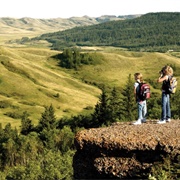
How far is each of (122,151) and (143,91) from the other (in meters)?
5.49

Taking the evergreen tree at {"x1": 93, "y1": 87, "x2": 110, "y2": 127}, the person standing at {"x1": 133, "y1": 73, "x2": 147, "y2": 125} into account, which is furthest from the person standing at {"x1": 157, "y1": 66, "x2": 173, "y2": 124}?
the evergreen tree at {"x1": 93, "y1": 87, "x2": 110, "y2": 127}

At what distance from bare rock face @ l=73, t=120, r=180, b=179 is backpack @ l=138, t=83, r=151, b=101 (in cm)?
357

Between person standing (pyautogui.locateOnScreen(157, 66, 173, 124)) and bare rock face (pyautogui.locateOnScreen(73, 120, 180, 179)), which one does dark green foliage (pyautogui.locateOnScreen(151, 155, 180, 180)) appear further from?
person standing (pyautogui.locateOnScreen(157, 66, 173, 124))

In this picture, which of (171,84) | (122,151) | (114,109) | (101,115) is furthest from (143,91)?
(114,109)

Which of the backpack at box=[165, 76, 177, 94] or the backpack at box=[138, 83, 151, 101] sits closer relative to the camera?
the backpack at box=[165, 76, 177, 94]

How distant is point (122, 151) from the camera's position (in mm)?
17125

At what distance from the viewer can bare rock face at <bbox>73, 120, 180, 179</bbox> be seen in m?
16.7

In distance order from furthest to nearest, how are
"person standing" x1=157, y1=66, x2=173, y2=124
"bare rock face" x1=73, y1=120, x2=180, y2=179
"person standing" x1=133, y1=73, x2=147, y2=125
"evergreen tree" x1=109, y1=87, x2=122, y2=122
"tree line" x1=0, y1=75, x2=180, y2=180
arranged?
"evergreen tree" x1=109, y1=87, x2=122, y2=122, "tree line" x1=0, y1=75, x2=180, y2=180, "person standing" x1=133, y1=73, x2=147, y2=125, "person standing" x1=157, y1=66, x2=173, y2=124, "bare rock face" x1=73, y1=120, x2=180, y2=179

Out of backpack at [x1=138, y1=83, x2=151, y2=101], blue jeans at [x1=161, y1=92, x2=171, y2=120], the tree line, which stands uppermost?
backpack at [x1=138, y1=83, x2=151, y2=101]

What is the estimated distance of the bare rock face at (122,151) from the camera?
1666 centimetres

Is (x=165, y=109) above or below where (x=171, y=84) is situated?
below

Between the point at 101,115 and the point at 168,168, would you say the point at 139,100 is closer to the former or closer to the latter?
the point at 168,168

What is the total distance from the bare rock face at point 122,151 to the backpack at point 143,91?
357cm

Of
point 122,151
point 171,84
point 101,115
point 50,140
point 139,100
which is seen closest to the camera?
point 122,151
